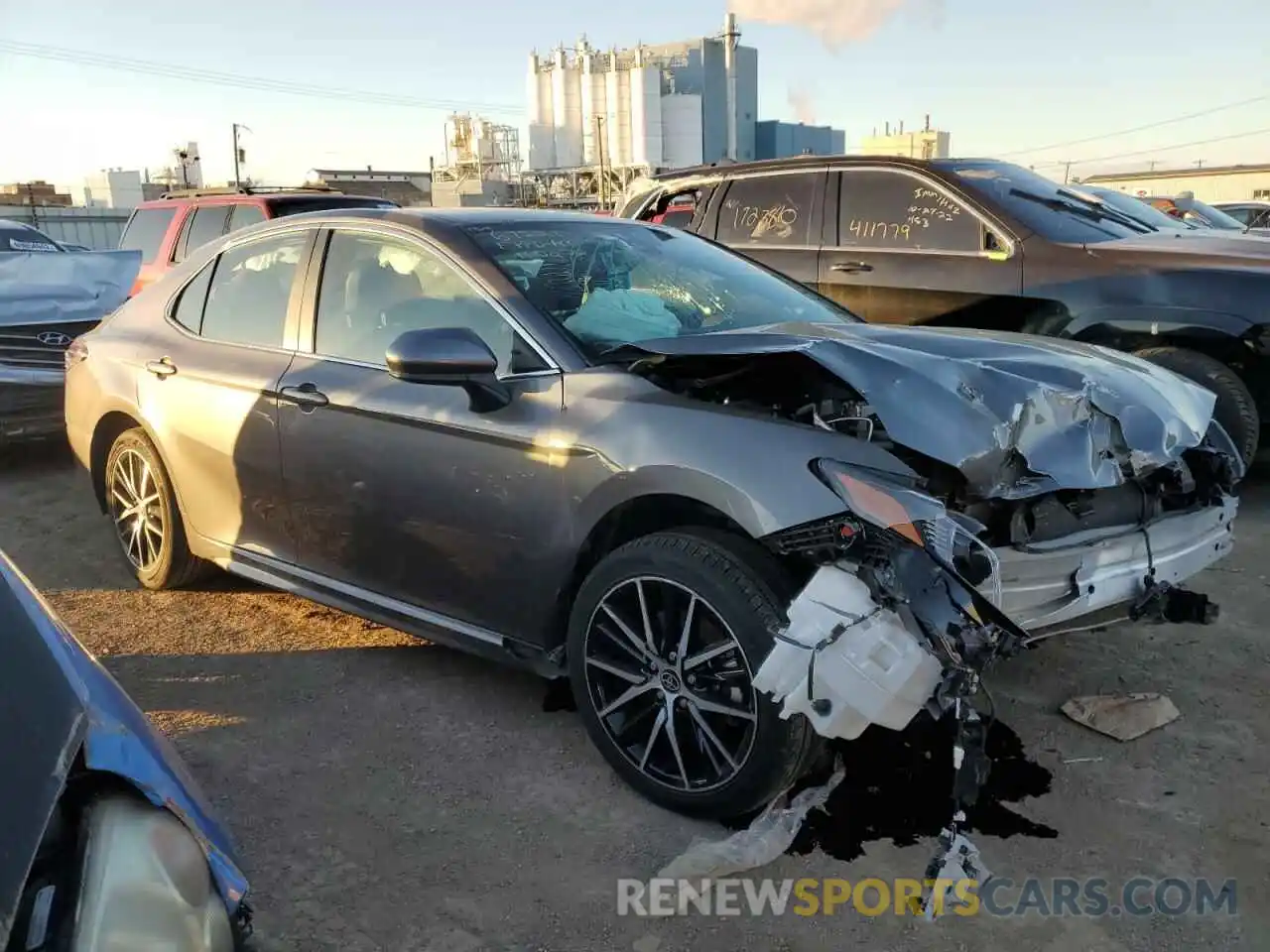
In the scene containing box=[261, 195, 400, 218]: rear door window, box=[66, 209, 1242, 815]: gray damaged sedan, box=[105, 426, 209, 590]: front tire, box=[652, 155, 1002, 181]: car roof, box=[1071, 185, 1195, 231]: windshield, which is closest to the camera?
box=[66, 209, 1242, 815]: gray damaged sedan

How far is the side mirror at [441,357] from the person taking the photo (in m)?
3.05

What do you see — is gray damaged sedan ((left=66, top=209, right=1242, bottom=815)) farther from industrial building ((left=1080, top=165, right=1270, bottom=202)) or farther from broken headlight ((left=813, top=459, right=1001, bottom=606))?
industrial building ((left=1080, top=165, right=1270, bottom=202))

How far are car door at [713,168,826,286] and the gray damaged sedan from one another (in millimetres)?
3120

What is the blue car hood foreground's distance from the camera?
1244 mm

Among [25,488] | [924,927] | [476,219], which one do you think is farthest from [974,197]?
[25,488]

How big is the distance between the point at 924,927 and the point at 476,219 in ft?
8.91

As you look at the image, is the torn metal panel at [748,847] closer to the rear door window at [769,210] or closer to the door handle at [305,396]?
the door handle at [305,396]

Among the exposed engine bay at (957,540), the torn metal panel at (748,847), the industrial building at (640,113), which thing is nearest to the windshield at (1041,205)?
the exposed engine bay at (957,540)

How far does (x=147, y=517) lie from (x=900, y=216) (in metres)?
4.85

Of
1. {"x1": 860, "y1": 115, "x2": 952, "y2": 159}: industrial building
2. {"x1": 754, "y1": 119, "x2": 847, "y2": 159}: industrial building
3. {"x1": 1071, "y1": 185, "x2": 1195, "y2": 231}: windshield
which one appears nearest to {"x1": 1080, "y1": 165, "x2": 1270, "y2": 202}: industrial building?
{"x1": 860, "y1": 115, "x2": 952, "y2": 159}: industrial building

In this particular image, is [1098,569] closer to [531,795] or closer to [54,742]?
[531,795]

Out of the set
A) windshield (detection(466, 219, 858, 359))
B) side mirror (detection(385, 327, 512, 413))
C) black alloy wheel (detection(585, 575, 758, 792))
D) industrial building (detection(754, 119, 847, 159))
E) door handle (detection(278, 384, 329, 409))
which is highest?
industrial building (detection(754, 119, 847, 159))

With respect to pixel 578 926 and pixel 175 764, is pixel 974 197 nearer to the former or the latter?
pixel 578 926

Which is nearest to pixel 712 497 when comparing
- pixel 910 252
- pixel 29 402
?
pixel 910 252
